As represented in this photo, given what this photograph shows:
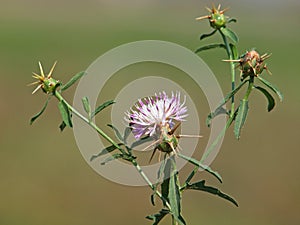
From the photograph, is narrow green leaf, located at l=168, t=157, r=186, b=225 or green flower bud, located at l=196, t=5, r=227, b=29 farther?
green flower bud, located at l=196, t=5, r=227, b=29

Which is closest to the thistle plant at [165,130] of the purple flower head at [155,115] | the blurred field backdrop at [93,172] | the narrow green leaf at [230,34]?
the purple flower head at [155,115]

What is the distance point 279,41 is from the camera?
21.8 metres

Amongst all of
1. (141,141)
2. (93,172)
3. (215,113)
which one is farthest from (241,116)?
(93,172)

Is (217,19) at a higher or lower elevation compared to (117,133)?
higher

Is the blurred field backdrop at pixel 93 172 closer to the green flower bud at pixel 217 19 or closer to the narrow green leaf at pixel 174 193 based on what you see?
the green flower bud at pixel 217 19

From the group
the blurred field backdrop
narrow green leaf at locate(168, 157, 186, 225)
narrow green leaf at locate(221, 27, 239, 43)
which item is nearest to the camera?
narrow green leaf at locate(168, 157, 186, 225)

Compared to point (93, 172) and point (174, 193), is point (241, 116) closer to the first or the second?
point (174, 193)

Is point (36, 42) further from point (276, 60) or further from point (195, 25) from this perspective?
point (195, 25)

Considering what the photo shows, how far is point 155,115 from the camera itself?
814 mm

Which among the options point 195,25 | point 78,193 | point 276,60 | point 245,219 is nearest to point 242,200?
point 245,219

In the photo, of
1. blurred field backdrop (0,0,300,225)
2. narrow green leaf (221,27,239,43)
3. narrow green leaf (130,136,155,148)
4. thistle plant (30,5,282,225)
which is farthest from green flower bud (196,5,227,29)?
blurred field backdrop (0,0,300,225)

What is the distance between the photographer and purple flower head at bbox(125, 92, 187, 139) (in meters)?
0.81

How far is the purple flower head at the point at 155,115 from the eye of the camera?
810mm

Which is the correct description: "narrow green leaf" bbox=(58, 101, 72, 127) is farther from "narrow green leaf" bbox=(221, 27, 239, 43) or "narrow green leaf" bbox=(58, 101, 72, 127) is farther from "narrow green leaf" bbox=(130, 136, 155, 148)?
"narrow green leaf" bbox=(221, 27, 239, 43)
